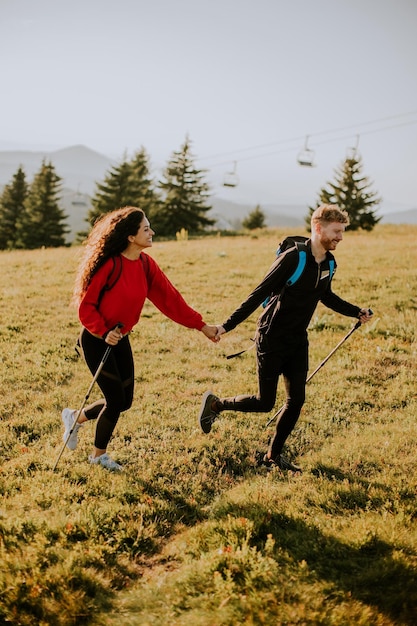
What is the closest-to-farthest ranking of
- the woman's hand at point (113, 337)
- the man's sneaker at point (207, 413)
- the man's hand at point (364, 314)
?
the woman's hand at point (113, 337) → the man's hand at point (364, 314) → the man's sneaker at point (207, 413)

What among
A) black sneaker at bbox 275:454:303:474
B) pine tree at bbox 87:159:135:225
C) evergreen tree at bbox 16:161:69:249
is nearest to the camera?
black sneaker at bbox 275:454:303:474

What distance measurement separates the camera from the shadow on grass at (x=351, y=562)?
346cm

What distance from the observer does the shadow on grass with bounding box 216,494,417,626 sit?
3455 mm

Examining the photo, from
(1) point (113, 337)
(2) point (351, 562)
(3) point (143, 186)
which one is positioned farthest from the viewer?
(3) point (143, 186)

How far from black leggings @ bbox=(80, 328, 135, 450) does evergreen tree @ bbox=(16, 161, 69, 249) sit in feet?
148

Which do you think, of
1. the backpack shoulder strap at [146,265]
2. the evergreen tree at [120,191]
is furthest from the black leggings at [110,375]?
the evergreen tree at [120,191]

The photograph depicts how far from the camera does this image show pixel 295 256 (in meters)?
4.77

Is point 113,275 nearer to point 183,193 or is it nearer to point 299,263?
point 299,263

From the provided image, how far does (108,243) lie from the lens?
4.82 metres

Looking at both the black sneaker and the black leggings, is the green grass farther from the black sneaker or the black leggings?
the black leggings

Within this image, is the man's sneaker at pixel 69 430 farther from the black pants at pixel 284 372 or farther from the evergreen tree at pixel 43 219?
the evergreen tree at pixel 43 219

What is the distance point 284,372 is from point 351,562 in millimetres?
2051

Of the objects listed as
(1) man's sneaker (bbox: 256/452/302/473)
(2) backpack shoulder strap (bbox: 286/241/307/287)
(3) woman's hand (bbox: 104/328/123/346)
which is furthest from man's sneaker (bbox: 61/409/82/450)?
(2) backpack shoulder strap (bbox: 286/241/307/287)

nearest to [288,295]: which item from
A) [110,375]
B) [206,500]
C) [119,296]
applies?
[119,296]
